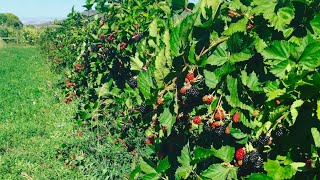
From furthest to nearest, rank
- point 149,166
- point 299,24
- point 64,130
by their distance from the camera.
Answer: point 64,130 < point 149,166 < point 299,24

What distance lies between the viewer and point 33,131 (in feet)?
23.8

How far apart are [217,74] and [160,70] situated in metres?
0.40

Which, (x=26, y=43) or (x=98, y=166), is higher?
(x=98, y=166)

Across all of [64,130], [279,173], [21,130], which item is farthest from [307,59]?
[21,130]

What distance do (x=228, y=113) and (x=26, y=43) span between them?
55227 mm

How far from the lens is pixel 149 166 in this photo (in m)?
2.42

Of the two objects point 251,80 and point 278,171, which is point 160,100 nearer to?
point 251,80

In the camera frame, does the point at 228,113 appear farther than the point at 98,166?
No

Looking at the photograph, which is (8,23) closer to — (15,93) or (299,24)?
(15,93)

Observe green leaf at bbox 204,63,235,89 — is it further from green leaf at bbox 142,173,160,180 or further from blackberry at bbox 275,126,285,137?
green leaf at bbox 142,173,160,180

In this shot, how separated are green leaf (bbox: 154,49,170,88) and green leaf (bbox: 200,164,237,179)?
0.60 metres

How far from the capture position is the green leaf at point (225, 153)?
6.44ft

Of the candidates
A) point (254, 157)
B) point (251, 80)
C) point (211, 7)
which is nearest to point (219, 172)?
point (254, 157)

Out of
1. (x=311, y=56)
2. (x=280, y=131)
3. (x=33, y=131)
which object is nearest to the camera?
(x=311, y=56)
